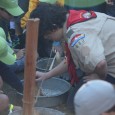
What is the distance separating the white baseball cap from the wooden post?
536 millimetres

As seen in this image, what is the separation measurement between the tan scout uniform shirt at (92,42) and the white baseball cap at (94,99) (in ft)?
3.60

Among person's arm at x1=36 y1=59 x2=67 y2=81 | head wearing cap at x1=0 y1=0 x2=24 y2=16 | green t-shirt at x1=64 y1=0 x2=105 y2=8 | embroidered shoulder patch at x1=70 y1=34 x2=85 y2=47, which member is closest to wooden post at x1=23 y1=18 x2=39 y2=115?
embroidered shoulder patch at x1=70 y1=34 x2=85 y2=47

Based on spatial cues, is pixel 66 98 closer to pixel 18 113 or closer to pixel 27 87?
pixel 18 113

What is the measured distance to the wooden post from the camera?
8.22ft

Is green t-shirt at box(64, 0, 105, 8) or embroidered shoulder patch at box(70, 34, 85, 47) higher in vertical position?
embroidered shoulder patch at box(70, 34, 85, 47)

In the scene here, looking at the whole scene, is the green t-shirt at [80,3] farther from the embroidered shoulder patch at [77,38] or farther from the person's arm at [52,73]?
the embroidered shoulder patch at [77,38]

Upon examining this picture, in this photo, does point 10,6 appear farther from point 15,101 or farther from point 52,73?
point 15,101

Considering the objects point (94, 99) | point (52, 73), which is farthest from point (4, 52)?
point (94, 99)

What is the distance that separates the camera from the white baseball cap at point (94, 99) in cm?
210

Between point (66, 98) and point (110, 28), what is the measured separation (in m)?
1.12

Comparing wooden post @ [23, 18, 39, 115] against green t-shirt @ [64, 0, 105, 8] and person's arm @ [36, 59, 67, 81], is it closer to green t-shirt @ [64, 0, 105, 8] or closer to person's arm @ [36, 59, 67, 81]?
person's arm @ [36, 59, 67, 81]

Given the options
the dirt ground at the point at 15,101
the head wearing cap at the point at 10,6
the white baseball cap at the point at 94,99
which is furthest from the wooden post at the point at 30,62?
the head wearing cap at the point at 10,6

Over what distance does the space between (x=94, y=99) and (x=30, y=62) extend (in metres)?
0.62

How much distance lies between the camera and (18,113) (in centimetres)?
340
